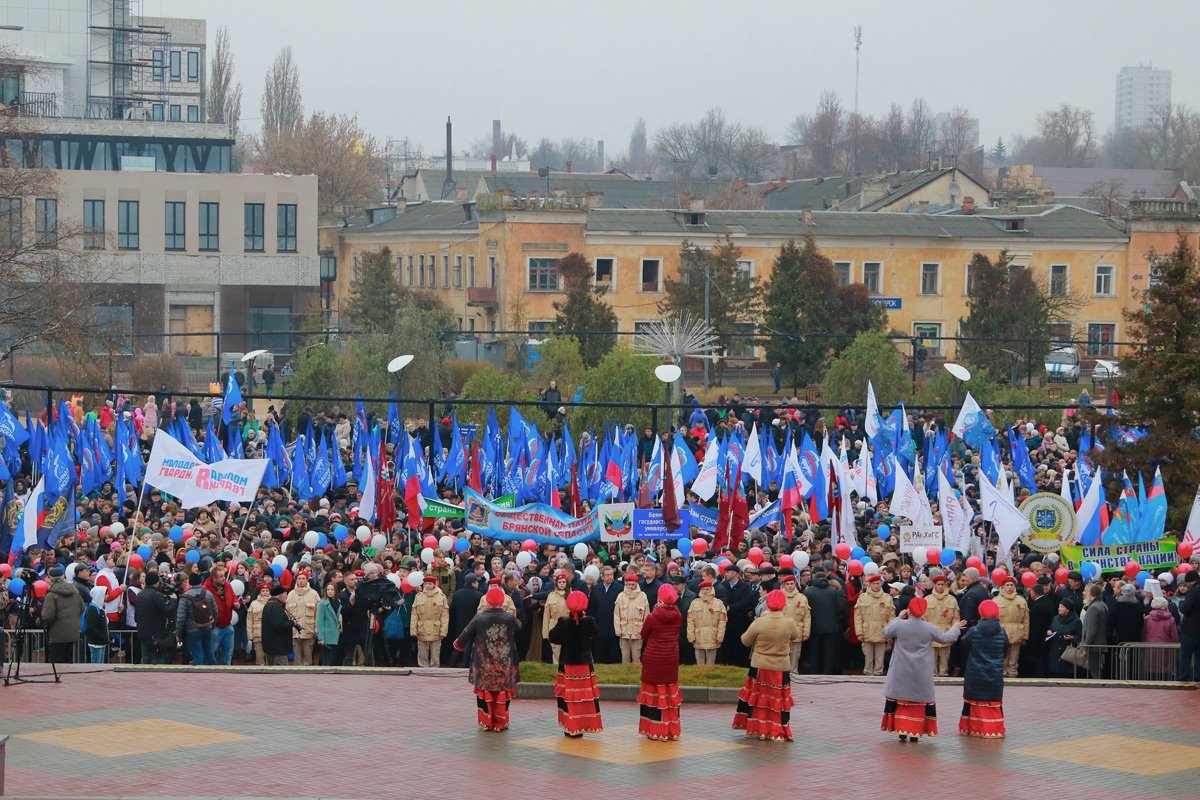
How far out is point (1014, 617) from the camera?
19.5 m

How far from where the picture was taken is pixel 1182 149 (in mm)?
176750

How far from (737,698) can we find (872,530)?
948 cm

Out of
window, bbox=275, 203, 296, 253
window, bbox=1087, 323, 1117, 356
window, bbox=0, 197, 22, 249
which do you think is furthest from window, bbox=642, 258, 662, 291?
window, bbox=0, 197, 22, 249

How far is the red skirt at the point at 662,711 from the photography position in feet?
51.5

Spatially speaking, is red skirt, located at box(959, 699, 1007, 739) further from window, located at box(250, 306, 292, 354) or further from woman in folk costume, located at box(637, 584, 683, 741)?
window, located at box(250, 306, 292, 354)

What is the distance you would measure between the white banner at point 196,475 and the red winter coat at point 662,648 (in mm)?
9950

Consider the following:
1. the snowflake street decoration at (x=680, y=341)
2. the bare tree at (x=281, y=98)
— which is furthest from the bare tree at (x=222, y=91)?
the snowflake street decoration at (x=680, y=341)

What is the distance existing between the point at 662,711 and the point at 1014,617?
5440 millimetres

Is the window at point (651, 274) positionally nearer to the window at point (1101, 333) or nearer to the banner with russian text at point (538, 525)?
the window at point (1101, 333)

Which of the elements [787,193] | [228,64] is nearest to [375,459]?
[787,193]

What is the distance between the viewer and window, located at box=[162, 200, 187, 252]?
71.6 meters

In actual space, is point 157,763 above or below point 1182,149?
below

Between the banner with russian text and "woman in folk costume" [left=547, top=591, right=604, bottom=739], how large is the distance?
28.0 feet

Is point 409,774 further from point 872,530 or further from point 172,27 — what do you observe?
point 172,27
